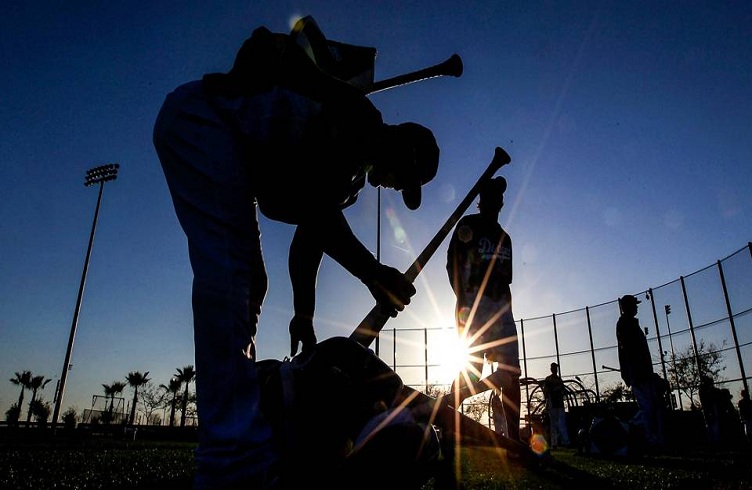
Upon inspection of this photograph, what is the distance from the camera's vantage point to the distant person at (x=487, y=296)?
15.1ft

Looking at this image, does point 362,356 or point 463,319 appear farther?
point 463,319

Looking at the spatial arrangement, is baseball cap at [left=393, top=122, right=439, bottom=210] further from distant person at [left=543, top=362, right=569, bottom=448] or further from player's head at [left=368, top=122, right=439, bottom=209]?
distant person at [left=543, top=362, right=569, bottom=448]

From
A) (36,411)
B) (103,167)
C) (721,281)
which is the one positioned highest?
(103,167)

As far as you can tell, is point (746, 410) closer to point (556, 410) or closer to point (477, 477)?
point (556, 410)

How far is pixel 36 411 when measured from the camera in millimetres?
63438

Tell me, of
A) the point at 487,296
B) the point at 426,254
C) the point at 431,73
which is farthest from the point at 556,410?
the point at 431,73

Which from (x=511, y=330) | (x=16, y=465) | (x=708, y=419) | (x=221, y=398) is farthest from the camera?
(x=708, y=419)

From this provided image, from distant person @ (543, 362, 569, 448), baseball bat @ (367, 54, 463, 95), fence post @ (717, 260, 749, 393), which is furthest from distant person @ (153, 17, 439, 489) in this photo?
fence post @ (717, 260, 749, 393)

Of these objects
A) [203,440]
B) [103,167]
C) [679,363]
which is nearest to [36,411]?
[103,167]

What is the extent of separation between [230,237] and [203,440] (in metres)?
0.65

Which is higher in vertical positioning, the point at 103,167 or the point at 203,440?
the point at 103,167

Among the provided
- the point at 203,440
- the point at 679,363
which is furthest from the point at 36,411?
the point at 203,440

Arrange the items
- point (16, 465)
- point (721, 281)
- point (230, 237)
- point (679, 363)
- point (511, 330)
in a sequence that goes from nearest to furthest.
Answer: point (230, 237)
point (16, 465)
point (511, 330)
point (721, 281)
point (679, 363)

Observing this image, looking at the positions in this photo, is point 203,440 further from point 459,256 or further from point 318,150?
point 459,256
